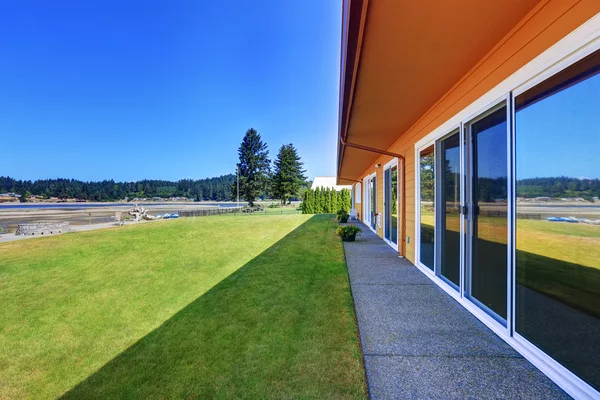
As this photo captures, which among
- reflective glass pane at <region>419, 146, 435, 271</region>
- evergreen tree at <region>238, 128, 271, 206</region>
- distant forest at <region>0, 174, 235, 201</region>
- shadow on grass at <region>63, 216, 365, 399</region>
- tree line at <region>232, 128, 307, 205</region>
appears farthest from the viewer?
distant forest at <region>0, 174, 235, 201</region>

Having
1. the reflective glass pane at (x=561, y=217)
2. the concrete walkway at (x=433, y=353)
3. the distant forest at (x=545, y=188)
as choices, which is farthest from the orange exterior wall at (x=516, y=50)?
the concrete walkway at (x=433, y=353)

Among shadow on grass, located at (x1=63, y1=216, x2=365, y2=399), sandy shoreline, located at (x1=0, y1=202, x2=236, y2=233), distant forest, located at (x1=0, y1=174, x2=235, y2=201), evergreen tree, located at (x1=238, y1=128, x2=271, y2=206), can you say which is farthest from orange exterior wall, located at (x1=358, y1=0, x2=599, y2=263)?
distant forest, located at (x1=0, y1=174, x2=235, y2=201)

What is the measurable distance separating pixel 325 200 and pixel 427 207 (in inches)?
792

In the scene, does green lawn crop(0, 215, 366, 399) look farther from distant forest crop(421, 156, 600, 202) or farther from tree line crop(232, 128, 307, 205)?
tree line crop(232, 128, 307, 205)

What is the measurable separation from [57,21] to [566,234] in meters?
19.3

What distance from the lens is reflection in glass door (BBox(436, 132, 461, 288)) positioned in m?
3.31

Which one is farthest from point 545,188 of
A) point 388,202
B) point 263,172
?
point 263,172

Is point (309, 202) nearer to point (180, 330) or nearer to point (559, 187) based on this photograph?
point (180, 330)

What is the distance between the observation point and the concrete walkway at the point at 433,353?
176 centimetres

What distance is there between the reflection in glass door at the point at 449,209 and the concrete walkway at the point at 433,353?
0.36 metres

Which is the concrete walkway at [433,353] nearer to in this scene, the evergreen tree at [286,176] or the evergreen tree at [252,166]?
the evergreen tree at [252,166]

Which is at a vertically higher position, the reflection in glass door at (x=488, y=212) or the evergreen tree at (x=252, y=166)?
the evergreen tree at (x=252, y=166)

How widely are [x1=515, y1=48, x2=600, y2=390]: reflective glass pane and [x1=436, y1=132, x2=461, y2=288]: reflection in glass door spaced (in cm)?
119

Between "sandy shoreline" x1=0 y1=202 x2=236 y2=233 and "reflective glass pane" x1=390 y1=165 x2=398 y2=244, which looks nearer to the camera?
"reflective glass pane" x1=390 y1=165 x2=398 y2=244
